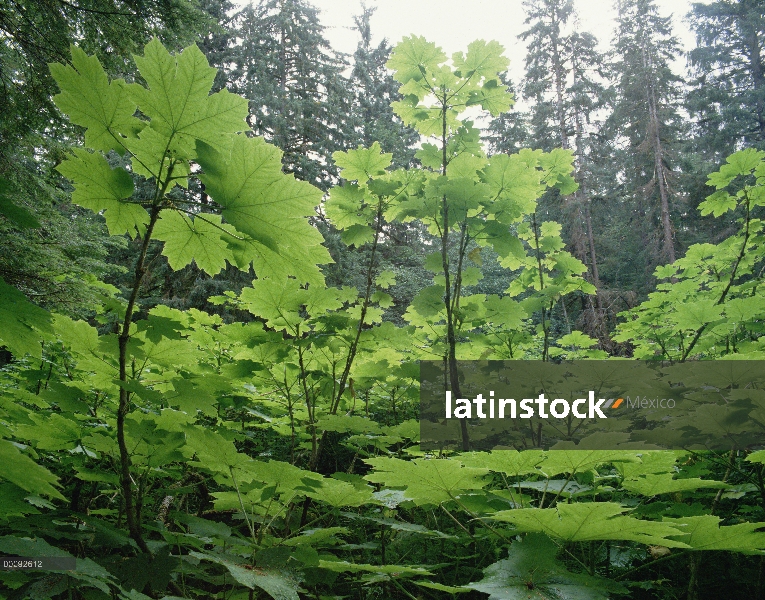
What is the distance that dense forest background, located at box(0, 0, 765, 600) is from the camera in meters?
1.00

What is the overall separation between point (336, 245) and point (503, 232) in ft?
31.4

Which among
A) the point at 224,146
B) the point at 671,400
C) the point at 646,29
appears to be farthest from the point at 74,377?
the point at 646,29

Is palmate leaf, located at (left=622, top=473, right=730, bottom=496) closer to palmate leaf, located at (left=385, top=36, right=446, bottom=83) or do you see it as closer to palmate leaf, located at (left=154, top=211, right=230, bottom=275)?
palmate leaf, located at (left=154, top=211, right=230, bottom=275)

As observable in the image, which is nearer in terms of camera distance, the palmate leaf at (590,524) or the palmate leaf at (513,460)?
the palmate leaf at (590,524)

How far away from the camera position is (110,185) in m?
1.03

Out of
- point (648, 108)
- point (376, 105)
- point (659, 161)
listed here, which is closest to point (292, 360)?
point (376, 105)

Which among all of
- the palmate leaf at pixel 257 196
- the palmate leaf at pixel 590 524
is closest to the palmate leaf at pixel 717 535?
the palmate leaf at pixel 590 524

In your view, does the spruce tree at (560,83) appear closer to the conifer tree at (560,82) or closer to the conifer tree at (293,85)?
the conifer tree at (560,82)

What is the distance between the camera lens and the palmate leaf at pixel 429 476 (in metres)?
1.18

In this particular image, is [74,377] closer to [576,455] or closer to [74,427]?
[74,427]

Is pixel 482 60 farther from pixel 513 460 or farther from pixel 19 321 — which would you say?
pixel 19 321

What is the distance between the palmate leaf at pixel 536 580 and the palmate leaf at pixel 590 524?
5cm

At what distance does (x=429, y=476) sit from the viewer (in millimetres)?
1204

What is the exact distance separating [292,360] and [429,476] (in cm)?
130
